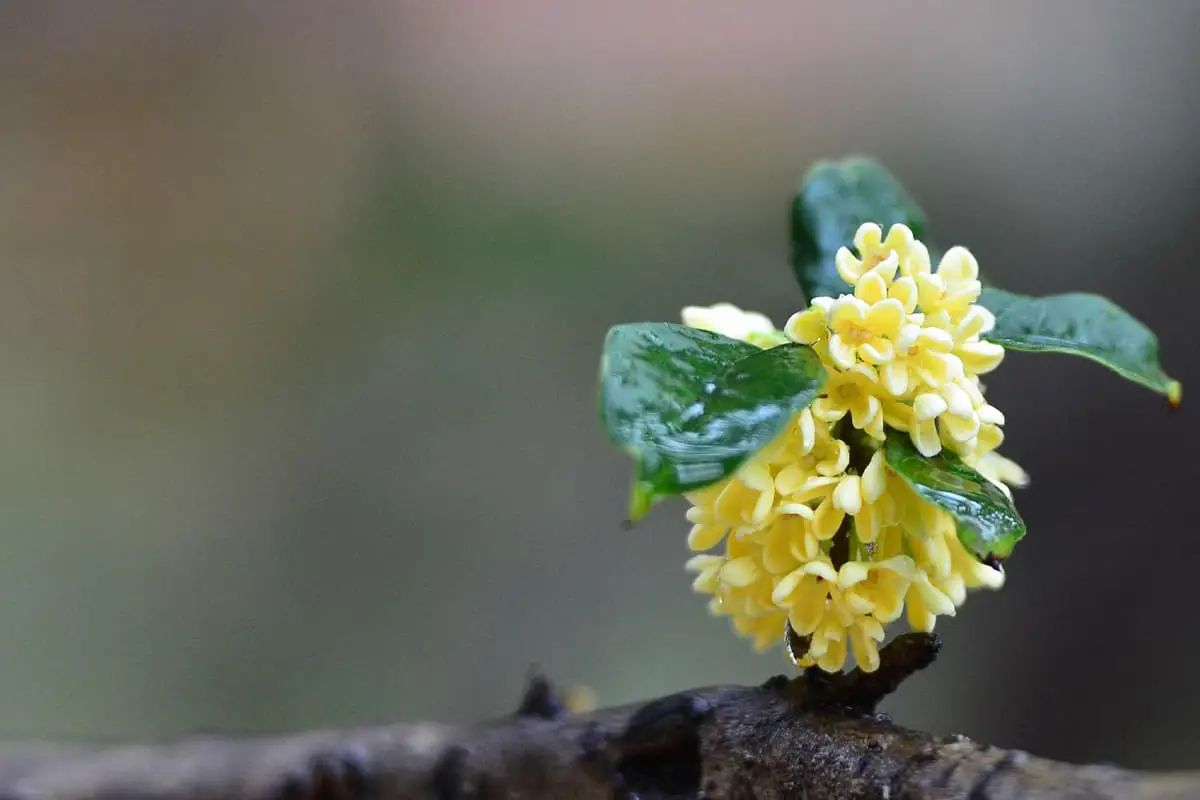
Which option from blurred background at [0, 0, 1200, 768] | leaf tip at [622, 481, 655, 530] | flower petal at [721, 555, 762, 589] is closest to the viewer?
leaf tip at [622, 481, 655, 530]

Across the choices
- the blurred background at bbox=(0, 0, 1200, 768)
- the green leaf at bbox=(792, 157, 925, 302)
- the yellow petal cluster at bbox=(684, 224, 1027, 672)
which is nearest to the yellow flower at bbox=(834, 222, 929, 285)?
the yellow petal cluster at bbox=(684, 224, 1027, 672)

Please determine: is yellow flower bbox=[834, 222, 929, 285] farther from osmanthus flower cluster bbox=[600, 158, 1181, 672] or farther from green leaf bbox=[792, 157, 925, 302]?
green leaf bbox=[792, 157, 925, 302]

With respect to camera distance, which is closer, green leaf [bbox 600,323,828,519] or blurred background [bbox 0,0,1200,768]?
green leaf [bbox 600,323,828,519]

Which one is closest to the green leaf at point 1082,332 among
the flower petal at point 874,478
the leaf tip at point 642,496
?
the flower petal at point 874,478

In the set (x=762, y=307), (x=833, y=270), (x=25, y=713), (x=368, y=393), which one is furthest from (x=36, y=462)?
(x=833, y=270)

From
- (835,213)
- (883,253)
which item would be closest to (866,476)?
(883,253)

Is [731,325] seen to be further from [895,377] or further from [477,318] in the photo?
[477,318]
